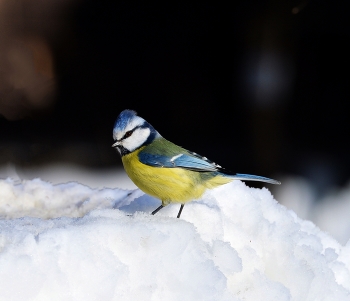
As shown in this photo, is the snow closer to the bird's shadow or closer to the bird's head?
the bird's shadow

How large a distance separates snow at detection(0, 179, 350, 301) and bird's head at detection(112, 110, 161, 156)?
164 mm

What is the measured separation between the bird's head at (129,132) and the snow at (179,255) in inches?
6.5

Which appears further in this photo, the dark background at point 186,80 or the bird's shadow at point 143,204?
the dark background at point 186,80

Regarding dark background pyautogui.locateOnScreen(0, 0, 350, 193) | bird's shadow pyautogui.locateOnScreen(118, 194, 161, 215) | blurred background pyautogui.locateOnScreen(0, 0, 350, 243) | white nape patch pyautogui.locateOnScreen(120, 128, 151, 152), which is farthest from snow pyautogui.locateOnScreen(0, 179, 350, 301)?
dark background pyautogui.locateOnScreen(0, 0, 350, 193)

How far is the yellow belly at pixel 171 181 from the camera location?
3.12 ft

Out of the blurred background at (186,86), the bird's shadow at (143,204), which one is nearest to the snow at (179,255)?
the bird's shadow at (143,204)

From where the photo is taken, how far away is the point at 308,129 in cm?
238

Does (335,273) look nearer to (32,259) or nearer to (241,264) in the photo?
(241,264)

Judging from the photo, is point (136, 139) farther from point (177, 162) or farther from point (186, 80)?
point (186, 80)

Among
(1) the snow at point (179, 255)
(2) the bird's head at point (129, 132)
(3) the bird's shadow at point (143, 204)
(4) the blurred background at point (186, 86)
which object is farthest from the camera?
(4) the blurred background at point (186, 86)

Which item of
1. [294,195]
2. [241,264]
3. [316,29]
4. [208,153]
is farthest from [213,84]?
[241,264]

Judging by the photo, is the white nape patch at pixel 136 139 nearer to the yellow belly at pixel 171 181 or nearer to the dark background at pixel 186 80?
the yellow belly at pixel 171 181

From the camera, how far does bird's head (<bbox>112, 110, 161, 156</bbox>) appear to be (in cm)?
105

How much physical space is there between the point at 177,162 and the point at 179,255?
0.43 m
